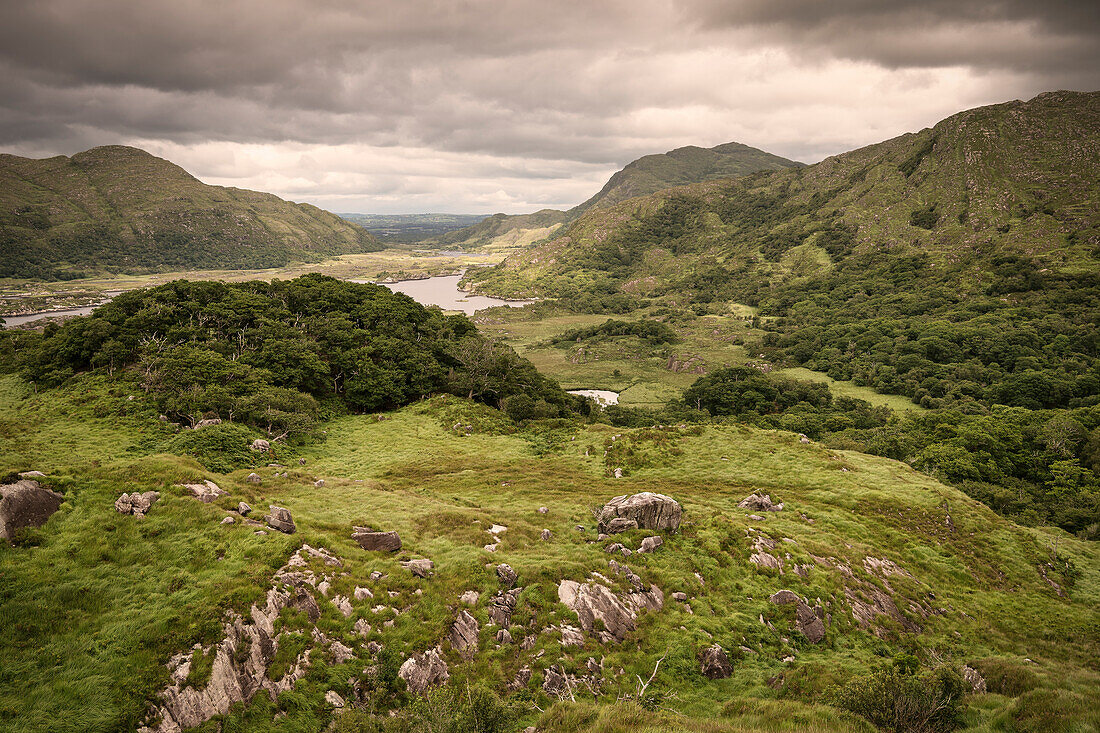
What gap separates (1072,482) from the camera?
190ft

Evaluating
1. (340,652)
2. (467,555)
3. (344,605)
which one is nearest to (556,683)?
(467,555)

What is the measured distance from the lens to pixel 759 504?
36.3 meters

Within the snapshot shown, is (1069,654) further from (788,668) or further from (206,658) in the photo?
(206,658)

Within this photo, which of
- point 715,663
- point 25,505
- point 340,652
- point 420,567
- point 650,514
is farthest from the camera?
point 650,514

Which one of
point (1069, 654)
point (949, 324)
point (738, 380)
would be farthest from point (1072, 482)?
point (949, 324)

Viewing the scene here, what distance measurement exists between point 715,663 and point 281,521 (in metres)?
22.4

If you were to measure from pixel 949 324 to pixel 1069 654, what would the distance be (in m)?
167

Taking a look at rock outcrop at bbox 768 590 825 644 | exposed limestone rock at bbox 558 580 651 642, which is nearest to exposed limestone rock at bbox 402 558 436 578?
exposed limestone rock at bbox 558 580 651 642

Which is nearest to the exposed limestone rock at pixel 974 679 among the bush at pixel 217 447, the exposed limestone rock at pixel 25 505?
the exposed limestone rock at pixel 25 505

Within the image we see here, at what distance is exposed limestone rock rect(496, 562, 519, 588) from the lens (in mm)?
22469

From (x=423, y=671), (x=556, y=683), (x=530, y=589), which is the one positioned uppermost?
(x=530, y=589)

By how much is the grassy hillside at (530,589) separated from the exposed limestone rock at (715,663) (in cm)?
38

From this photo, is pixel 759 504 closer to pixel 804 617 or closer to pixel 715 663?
pixel 804 617

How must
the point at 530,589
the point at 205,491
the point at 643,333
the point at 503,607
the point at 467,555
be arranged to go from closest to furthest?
the point at 503,607
the point at 530,589
the point at 205,491
the point at 467,555
the point at 643,333
